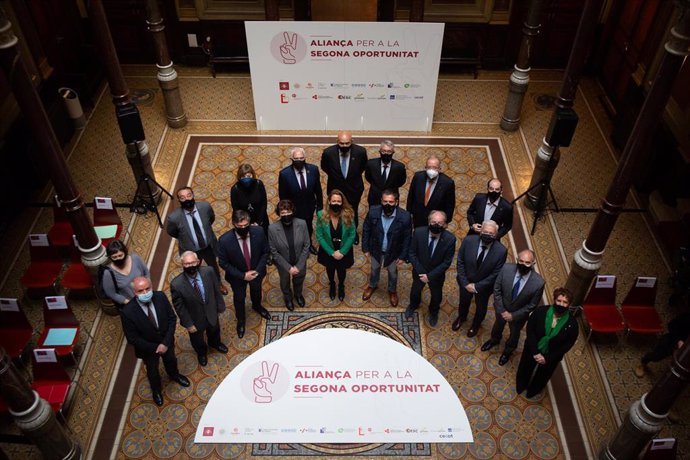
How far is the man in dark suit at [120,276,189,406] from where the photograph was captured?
18.3 ft

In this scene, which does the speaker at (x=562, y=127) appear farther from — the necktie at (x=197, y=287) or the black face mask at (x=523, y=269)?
the necktie at (x=197, y=287)

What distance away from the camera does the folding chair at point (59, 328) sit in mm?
6434

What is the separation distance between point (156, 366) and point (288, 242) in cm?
186

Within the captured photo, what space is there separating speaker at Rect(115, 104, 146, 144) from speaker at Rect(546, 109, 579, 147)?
5330 millimetres

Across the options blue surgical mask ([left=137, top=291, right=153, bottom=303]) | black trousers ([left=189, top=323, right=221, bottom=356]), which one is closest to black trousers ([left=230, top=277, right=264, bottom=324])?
black trousers ([left=189, top=323, right=221, bottom=356])

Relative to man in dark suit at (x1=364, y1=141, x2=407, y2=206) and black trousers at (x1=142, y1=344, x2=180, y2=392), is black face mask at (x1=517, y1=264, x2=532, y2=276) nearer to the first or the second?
man in dark suit at (x1=364, y1=141, x2=407, y2=206)

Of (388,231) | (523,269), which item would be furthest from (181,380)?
(523,269)

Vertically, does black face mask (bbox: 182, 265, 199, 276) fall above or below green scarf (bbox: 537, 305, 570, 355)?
above

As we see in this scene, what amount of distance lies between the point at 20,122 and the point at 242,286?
468cm

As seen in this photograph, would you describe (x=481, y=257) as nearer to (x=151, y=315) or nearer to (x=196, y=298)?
(x=196, y=298)

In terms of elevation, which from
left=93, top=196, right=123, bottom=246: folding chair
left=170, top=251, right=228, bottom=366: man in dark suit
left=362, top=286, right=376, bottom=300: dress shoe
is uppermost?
left=170, top=251, right=228, bottom=366: man in dark suit

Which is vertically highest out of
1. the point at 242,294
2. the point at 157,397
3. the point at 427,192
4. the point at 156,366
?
the point at 427,192

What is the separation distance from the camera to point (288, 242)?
659 cm

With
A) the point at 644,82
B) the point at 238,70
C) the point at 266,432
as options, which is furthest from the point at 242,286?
the point at 644,82
